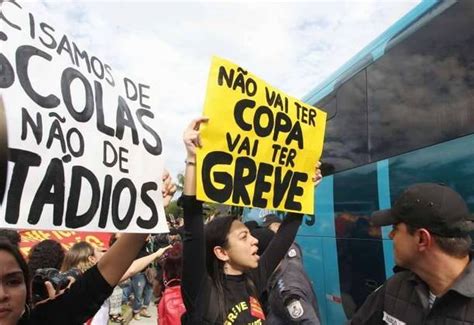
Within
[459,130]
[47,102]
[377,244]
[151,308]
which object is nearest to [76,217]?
[47,102]

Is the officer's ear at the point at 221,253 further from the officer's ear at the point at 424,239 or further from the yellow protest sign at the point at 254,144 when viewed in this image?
the officer's ear at the point at 424,239

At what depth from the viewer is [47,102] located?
5.75ft

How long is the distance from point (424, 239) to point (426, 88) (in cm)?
193

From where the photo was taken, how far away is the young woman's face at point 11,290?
1.61 m

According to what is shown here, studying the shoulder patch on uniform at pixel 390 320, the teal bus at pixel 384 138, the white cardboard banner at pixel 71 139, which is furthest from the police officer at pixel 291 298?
the white cardboard banner at pixel 71 139

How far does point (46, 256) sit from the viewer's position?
3.89 m

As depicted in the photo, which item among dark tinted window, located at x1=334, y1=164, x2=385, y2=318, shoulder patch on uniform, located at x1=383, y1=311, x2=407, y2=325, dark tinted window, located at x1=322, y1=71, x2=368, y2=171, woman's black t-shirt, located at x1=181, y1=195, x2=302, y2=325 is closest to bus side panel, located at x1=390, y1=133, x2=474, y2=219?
dark tinted window, located at x1=334, y1=164, x2=385, y2=318

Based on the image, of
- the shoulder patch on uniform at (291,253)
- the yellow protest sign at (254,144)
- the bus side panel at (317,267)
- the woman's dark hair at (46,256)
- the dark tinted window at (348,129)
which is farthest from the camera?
the bus side panel at (317,267)

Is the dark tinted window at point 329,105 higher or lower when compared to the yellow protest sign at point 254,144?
higher

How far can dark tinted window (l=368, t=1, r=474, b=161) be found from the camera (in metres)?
3.14

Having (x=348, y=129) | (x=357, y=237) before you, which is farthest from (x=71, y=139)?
(x=348, y=129)

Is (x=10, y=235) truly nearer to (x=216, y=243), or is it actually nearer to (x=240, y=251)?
(x=216, y=243)

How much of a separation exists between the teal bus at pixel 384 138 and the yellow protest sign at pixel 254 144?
91cm

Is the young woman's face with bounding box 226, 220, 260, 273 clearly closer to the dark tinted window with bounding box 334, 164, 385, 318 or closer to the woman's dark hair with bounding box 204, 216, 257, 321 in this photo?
the woman's dark hair with bounding box 204, 216, 257, 321
